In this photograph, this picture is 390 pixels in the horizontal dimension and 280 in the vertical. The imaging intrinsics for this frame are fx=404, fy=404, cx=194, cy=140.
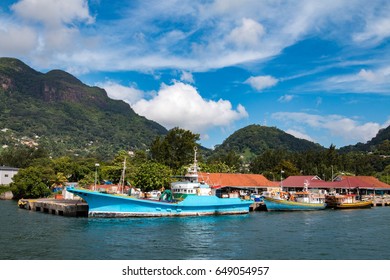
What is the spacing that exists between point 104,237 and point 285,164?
3468 inches

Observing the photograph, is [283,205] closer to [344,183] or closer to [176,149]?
[176,149]

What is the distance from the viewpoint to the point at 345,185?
88.8 m

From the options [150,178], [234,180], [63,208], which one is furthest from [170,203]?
[234,180]

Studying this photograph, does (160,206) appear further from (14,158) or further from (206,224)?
(14,158)

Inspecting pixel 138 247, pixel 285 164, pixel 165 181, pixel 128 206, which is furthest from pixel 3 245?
pixel 285 164

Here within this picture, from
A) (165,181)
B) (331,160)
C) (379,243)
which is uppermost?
(331,160)

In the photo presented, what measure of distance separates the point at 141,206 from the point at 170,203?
143 inches

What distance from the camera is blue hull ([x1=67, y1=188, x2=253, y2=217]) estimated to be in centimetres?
4688

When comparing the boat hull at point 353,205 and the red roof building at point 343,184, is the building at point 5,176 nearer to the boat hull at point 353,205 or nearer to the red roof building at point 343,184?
the red roof building at point 343,184

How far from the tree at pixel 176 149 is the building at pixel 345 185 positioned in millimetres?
25423

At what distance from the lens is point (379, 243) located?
32000mm

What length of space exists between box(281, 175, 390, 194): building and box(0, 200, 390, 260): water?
44261mm

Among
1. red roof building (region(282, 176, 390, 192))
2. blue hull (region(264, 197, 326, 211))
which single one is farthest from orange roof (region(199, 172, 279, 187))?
blue hull (region(264, 197, 326, 211))

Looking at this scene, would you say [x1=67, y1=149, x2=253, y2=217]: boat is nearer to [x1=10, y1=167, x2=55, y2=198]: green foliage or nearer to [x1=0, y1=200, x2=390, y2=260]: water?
[x1=0, y1=200, x2=390, y2=260]: water
